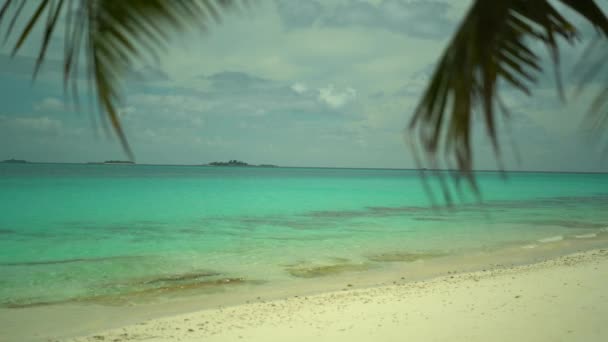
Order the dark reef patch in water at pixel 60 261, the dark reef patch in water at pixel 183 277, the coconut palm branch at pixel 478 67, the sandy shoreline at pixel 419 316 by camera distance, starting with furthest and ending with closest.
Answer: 1. the dark reef patch in water at pixel 60 261
2. the dark reef patch in water at pixel 183 277
3. the sandy shoreline at pixel 419 316
4. the coconut palm branch at pixel 478 67

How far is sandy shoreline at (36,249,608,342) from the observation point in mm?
5312

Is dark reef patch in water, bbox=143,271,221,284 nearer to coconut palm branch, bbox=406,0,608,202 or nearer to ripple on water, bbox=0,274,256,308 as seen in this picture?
ripple on water, bbox=0,274,256,308

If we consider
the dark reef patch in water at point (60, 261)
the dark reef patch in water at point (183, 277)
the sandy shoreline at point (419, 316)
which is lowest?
the sandy shoreline at point (419, 316)

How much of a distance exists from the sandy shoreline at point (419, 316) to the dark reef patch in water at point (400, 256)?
3285mm

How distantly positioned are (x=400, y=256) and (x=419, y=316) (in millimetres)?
6131

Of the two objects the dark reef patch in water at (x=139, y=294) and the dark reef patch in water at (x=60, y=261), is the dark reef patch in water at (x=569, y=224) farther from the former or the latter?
the dark reef patch in water at (x=60, y=261)

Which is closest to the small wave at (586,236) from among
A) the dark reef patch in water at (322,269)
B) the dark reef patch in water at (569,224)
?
the dark reef patch in water at (569,224)

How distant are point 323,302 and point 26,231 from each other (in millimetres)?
15198

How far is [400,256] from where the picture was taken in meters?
12.1

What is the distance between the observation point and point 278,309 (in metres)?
6.88

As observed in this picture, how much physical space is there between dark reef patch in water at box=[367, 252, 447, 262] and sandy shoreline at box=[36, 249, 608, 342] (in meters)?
3.28

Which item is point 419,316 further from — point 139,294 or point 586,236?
point 586,236

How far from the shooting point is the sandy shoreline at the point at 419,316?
5.31 m

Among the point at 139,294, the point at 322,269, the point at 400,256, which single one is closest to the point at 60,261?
the point at 139,294
